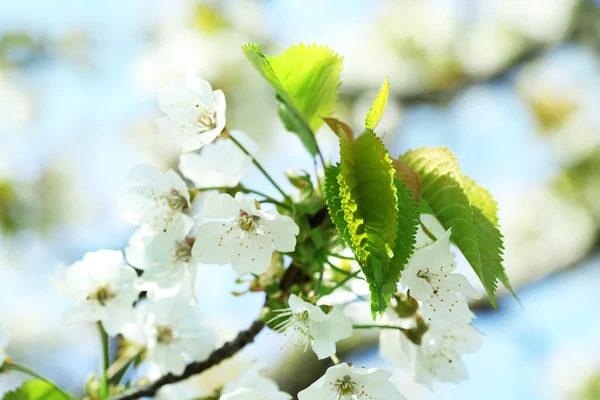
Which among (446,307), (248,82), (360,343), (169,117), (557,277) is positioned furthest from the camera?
(248,82)

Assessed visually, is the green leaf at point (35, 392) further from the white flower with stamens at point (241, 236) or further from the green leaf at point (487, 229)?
the green leaf at point (487, 229)

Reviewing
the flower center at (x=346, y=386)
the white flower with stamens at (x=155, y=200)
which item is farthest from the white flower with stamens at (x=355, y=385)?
the white flower with stamens at (x=155, y=200)

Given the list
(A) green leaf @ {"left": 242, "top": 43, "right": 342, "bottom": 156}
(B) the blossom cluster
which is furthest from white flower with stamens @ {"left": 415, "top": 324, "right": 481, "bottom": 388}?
(A) green leaf @ {"left": 242, "top": 43, "right": 342, "bottom": 156}

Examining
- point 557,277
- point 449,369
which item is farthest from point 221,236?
point 557,277

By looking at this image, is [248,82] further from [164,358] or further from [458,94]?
[164,358]

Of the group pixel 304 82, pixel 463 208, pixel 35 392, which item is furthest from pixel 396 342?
pixel 35 392

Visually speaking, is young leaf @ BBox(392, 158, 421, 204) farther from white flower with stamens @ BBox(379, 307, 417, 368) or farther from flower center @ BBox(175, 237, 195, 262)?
flower center @ BBox(175, 237, 195, 262)
